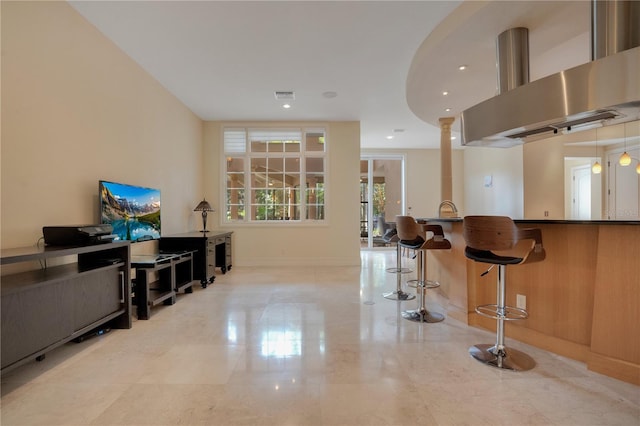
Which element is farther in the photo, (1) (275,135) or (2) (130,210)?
(1) (275,135)

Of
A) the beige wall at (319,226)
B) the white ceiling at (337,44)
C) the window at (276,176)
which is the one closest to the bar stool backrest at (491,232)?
the white ceiling at (337,44)

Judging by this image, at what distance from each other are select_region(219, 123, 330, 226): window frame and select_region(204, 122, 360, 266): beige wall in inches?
1.8

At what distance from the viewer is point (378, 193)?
8.55 meters

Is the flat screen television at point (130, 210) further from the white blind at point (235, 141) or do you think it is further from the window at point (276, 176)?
the white blind at point (235, 141)

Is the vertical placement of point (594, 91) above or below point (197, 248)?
above

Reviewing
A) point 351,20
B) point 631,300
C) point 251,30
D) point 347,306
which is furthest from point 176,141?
point 631,300

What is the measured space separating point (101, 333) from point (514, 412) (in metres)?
3.17

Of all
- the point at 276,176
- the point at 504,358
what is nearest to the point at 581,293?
the point at 504,358

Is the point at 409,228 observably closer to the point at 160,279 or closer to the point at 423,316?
the point at 423,316

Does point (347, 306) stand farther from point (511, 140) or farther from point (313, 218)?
point (313, 218)

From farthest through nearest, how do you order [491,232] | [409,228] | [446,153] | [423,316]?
[446,153], [409,228], [423,316], [491,232]

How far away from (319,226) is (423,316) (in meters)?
3.39

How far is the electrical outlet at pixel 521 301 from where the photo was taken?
243 cm

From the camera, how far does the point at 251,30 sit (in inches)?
121
